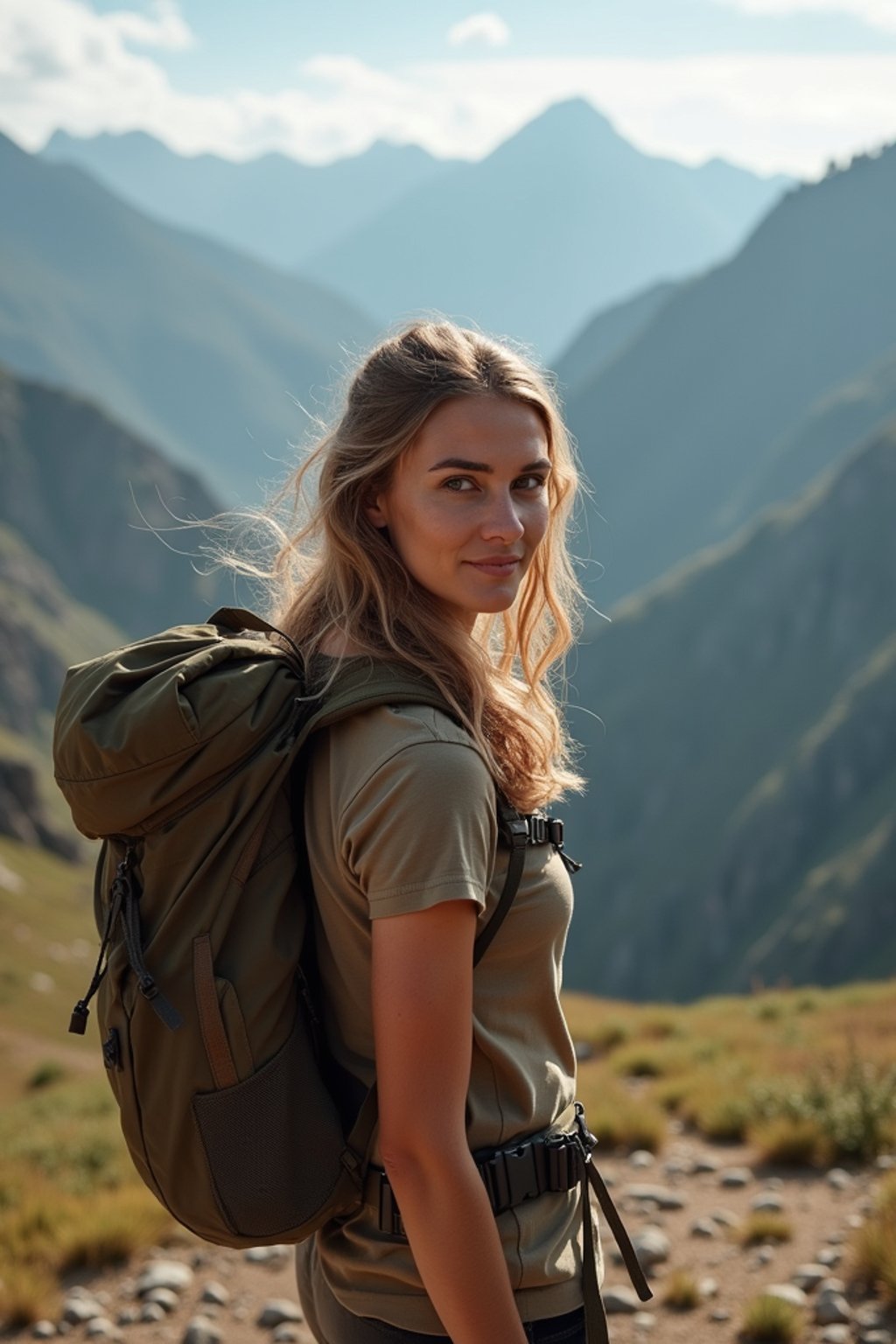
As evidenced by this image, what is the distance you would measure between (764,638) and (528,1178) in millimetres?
183008

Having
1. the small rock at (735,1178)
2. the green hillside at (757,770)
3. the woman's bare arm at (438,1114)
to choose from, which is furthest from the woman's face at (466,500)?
the green hillside at (757,770)

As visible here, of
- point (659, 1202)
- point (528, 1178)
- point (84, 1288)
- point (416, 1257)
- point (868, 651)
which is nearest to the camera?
point (416, 1257)

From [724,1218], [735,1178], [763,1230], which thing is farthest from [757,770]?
[763,1230]

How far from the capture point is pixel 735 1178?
8.59 metres

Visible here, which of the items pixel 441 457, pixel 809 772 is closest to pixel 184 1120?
pixel 441 457

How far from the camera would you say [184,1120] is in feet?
9.16

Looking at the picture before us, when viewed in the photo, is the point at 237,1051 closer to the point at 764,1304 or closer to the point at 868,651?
the point at 764,1304

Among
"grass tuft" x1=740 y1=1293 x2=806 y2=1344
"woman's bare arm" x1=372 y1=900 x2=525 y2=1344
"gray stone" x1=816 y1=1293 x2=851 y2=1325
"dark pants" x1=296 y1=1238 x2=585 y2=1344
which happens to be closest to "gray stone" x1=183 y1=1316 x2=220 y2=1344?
"grass tuft" x1=740 y1=1293 x2=806 y2=1344

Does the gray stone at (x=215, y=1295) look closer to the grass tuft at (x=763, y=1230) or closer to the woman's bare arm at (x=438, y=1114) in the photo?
the grass tuft at (x=763, y=1230)

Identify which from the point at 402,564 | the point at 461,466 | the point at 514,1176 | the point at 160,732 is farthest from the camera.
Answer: the point at 402,564

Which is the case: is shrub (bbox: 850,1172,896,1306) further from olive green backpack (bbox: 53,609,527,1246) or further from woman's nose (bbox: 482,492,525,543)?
woman's nose (bbox: 482,492,525,543)

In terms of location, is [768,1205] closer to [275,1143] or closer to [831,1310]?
[831,1310]

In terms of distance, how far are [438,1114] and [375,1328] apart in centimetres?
77

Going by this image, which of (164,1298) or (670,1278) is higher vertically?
(670,1278)
